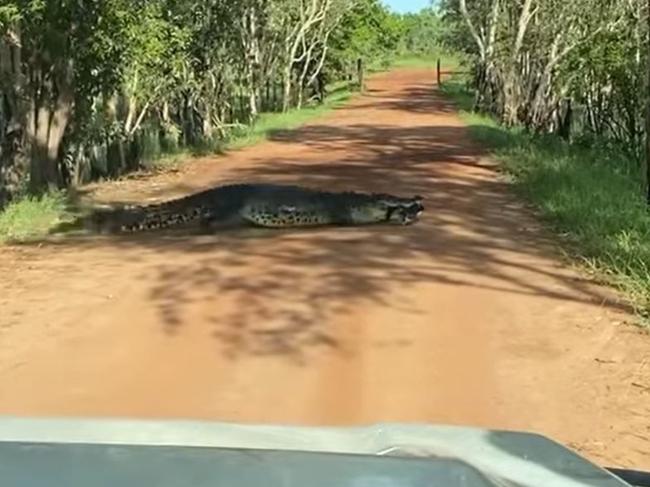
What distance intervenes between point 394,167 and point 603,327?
10.2 meters

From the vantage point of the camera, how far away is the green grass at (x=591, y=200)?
26.5ft

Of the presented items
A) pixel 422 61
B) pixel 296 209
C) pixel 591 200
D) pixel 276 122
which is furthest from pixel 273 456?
pixel 422 61

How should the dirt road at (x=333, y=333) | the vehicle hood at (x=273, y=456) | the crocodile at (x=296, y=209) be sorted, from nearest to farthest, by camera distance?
the vehicle hood at (x=273, y=456), the dirt road at (x=333, y=333), the crocodile at (x=296, y=209)

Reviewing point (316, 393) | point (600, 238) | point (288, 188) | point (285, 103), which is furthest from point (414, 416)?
point (285, 103)

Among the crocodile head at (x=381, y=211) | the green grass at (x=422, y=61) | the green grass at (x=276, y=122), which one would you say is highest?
the crocodile head at (x=381, y=211)

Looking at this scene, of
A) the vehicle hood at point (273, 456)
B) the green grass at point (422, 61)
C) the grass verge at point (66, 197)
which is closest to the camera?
the vehicle hood at point (273, 456)

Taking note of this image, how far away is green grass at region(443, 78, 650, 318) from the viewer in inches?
318

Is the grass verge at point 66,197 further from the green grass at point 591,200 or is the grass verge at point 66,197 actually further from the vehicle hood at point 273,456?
the vehicle hood at point 273,456

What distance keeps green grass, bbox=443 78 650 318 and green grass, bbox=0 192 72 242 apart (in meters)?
4.66

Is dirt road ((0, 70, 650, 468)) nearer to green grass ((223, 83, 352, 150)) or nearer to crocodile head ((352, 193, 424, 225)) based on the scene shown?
crocodile head ((352, 193, 424, 225))

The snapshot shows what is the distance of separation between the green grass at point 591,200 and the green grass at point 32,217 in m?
4.66

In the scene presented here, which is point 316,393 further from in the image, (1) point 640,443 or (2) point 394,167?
(2) point 394,167


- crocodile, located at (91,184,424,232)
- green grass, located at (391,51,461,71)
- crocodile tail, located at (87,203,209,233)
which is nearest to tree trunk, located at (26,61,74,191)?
crocodile tail, located at (87,203,209,233)

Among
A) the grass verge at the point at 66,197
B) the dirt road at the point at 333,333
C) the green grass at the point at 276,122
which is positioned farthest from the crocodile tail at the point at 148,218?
the green grass at the point at 276,122
